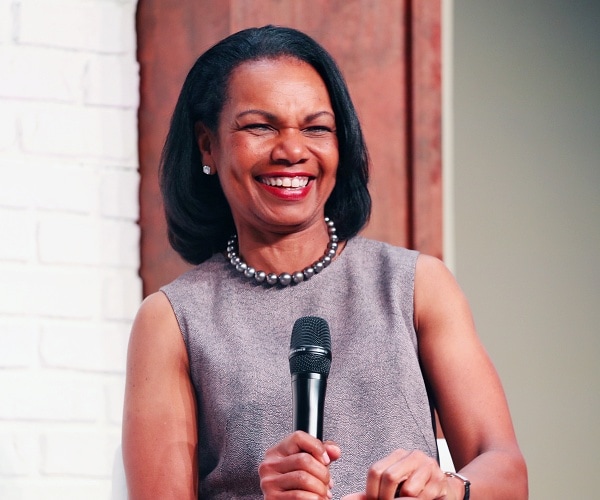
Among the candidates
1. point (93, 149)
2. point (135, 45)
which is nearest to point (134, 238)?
point (93, 149)

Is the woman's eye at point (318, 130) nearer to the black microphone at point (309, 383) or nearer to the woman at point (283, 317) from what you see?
the woman at point (283, 317)

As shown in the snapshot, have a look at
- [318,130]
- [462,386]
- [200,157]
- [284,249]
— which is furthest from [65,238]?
[462,386]

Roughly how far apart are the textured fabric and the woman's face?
14 cm

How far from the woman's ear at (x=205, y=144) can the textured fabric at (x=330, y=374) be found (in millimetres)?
218

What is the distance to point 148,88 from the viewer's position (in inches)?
89.5

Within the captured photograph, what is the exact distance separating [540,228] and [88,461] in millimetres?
1215

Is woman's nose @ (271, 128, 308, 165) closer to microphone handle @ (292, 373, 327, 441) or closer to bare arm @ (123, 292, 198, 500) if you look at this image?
bare arm @ (123, 292, 198, 500)

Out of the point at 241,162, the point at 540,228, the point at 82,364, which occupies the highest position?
the point at 241,162

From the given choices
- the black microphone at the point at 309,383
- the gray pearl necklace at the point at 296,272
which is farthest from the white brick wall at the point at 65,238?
the black microphone at the point at 309,383

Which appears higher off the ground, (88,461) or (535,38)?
(535,38)

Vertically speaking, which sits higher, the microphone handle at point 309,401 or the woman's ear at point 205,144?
the woman's ear at point 205,144

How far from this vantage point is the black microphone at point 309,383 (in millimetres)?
1250

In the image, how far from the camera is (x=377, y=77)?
2334 millimetres

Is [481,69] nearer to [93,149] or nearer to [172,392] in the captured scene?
[93,149]
